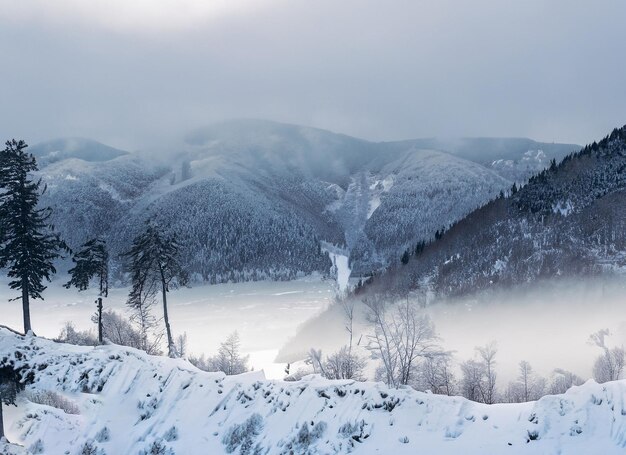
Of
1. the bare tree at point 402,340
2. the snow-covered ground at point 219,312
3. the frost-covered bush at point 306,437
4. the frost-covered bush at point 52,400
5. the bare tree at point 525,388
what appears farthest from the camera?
the snow-covered ground at point 219,312

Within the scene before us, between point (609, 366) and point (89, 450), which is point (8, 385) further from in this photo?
point (609, 366)

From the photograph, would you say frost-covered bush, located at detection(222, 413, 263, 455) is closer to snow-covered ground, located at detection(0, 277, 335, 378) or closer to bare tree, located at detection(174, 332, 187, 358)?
bare tree, located at detection(174, 332, 187, 358)

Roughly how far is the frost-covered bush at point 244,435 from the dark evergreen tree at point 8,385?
32.9 ft

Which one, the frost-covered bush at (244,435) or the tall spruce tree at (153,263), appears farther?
the tall spruce tree at (153,263)

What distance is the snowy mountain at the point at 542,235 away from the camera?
98.1 metres

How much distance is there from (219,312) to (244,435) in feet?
356

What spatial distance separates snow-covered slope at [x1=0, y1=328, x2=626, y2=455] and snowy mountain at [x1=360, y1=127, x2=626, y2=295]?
82280 millimetres

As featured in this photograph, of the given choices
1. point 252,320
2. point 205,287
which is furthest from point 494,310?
point 205,287

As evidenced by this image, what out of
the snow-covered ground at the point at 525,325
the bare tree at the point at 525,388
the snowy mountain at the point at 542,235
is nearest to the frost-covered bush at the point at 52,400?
the bare tree at the point at 525,388

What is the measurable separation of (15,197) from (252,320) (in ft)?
277

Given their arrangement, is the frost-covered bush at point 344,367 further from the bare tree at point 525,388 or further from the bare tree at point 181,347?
the bare tree at point 525,388

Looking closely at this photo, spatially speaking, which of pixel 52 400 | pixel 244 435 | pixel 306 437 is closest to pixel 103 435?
pixel 52 400

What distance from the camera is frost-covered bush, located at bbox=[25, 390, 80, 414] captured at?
20781 mm

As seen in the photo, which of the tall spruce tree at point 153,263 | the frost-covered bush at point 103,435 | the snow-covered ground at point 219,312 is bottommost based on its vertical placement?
the snow-covered ground at point 219,312
